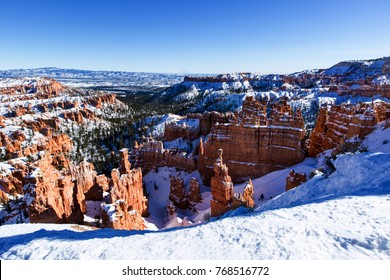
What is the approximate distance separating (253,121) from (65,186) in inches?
813

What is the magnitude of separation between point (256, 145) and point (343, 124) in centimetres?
911

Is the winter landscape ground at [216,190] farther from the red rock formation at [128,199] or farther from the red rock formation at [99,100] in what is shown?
the red rock formation at [99,100]

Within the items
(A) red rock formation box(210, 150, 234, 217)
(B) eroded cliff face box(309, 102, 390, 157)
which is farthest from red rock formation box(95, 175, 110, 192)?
(B) eroded cliff face box(309, 102, 390, 157)

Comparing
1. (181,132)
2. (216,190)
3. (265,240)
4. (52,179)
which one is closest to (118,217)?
(52,179)

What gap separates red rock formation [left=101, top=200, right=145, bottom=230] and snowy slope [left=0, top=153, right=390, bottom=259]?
24.4ft

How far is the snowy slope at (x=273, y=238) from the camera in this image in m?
6.14

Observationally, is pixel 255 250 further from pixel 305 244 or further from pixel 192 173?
pixel 192 173

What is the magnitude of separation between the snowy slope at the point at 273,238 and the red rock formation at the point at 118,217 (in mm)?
7447

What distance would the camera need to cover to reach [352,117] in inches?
990

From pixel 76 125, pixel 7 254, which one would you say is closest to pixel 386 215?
pixel 7 254

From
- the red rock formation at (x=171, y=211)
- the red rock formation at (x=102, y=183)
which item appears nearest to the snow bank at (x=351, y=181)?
the red rock formation at (x=171, y=211)

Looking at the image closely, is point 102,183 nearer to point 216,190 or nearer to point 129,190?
point 129,190

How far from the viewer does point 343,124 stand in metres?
26.5

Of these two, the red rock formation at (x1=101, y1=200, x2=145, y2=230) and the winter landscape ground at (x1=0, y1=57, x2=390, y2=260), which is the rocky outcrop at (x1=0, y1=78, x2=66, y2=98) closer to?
the winter landscape ground at (x1=0, y1=57, x2=390, y2=260)
